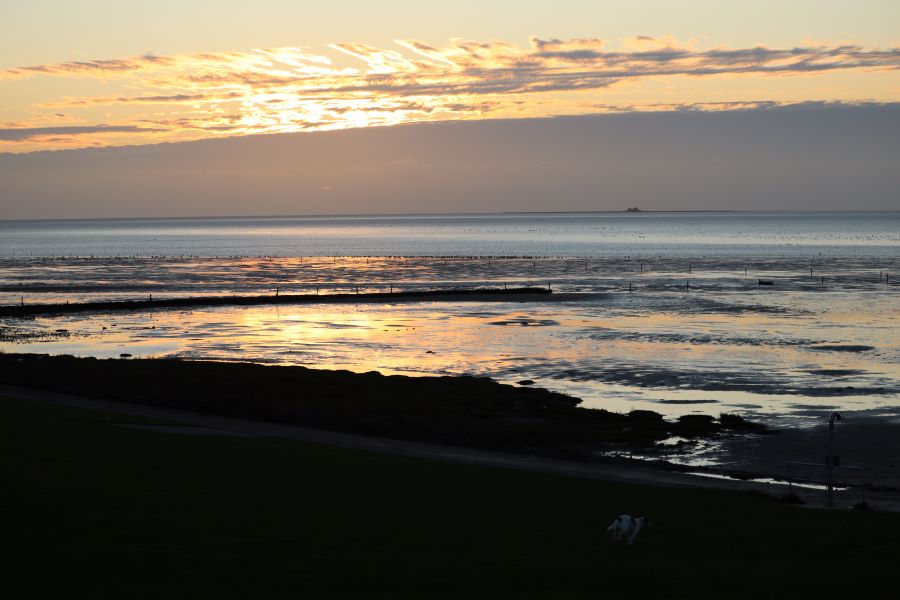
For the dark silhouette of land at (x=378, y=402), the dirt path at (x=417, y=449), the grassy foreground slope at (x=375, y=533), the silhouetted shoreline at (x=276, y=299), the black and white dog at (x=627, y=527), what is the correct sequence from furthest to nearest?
the silhouetted shoreline at (x=276, y=299) → the dark silhouette of land at (x=378, y=402) → the dirt path at (x=417, y=449) → the black and white dog at (x=627, y=527) → the grassy foreground slope at (x=375, y=533)

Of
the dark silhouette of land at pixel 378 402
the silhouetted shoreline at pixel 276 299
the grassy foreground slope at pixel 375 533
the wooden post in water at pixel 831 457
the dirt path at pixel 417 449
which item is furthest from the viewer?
the silhouetted shoreline at pixel 276 299

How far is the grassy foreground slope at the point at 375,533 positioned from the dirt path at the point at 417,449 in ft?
12.9

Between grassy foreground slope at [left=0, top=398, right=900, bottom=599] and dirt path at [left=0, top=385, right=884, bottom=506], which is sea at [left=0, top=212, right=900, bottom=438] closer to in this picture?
dirt path at [left=0, top=385, right=884, bottom=506]

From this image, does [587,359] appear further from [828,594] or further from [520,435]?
[828,594]

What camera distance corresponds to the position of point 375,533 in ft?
70.1

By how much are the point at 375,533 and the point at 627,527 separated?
18.0 ft

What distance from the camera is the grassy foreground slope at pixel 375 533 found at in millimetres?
17406

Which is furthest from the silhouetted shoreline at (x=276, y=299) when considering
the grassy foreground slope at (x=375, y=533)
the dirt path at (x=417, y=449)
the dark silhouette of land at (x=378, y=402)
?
the grassy foreground slope at (x=375, y=533)

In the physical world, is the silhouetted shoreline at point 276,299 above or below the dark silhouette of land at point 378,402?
below

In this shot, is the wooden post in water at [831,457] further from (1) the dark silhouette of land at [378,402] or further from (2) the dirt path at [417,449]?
(1) the dark silhouette of land at [378,402]

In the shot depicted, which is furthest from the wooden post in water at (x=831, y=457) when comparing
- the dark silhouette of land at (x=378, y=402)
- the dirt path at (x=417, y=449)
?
the dark silhouette of land at (x=378, y=402)

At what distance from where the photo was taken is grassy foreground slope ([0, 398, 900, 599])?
17.4 m

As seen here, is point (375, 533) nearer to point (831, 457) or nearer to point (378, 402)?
point (831, 457)

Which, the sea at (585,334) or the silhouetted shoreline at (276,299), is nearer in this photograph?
the sea at (585,334)
